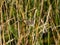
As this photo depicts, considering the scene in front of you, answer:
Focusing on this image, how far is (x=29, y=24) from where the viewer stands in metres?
1.33

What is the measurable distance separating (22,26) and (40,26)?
5.5 inches

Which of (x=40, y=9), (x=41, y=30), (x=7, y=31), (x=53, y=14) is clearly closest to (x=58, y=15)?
(x=53, y=14)

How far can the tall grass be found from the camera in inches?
51.6

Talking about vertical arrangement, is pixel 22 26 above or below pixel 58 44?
above

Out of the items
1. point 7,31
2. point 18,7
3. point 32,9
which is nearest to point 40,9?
point 32,9

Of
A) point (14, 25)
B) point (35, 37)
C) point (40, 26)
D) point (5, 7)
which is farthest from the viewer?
point (5, 7)

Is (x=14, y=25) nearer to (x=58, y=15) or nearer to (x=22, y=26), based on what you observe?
(x=22, y=26)

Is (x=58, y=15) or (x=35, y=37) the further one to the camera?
(x=58, y=15)

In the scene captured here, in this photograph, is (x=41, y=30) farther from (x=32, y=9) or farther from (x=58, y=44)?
(x=32, y=9)

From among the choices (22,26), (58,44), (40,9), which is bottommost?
(58,44)

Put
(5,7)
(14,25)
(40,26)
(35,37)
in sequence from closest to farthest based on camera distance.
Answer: (35,37), (40,26), (14,25), (5,7)

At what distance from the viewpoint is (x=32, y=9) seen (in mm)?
1521

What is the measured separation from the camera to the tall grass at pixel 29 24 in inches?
51.6

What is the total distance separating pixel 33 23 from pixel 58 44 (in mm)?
201
